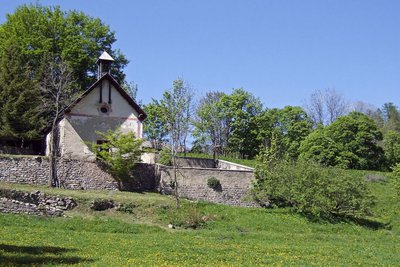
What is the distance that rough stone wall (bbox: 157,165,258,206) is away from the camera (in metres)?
34.5

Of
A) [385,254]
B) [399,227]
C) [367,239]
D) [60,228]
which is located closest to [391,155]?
[399,227]

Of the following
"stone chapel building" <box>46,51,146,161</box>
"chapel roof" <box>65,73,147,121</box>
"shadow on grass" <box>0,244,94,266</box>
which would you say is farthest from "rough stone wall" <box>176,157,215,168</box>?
"shadow on grass" <box>0,244,94,266</box>

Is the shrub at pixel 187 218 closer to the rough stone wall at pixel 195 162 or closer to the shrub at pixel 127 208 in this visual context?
the shrub at pixel 127 208

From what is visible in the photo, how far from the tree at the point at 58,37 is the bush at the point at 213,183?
19.2m

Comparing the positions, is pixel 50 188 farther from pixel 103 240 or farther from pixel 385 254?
pixel 385 254

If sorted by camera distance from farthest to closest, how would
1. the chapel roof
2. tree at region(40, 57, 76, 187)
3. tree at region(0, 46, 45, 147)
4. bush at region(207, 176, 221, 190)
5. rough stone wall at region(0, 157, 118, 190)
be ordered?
the chapel roof, tree at region(0, 46, 45, 147), tree at region(40, 57, 76, 187), bush at region(207, 176, 221, 190), rough stone wall at region(0, 157, 118, 190)

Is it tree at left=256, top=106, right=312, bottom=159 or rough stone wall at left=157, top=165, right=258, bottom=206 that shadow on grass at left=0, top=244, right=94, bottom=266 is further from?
tree at left=256, top=106, right=312, bottom=159

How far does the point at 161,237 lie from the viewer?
22.9 m

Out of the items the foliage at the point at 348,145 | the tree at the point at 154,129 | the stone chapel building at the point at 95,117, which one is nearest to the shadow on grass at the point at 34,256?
the stone chapel building at the point at 95,117

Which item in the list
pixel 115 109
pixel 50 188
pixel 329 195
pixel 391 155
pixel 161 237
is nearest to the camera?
pixel 161 237

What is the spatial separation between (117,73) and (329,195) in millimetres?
29528

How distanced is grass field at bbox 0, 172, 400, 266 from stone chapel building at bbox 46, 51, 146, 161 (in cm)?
704

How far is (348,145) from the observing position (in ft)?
174

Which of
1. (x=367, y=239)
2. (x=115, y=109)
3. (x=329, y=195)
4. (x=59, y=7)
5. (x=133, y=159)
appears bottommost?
(x=367, y=239)
